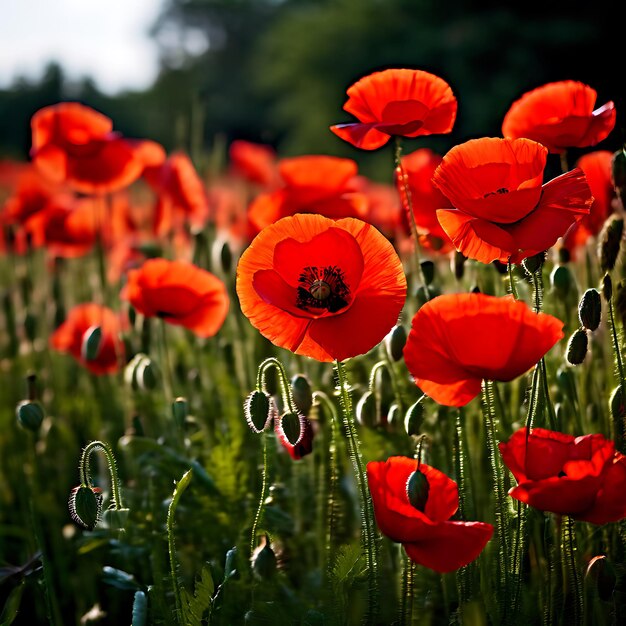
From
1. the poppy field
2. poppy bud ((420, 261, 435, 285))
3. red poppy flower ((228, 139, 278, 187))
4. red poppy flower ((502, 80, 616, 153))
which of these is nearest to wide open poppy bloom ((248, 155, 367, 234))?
the poppy field

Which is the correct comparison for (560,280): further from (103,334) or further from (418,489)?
(103,334)

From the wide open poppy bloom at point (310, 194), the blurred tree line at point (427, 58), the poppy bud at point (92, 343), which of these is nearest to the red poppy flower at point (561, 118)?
the wide open poppy bloom at point (310, 194)

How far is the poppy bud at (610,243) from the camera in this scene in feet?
4.57

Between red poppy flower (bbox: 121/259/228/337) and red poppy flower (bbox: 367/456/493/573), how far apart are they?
2.43 ft

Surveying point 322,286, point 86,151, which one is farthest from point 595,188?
point 86,151

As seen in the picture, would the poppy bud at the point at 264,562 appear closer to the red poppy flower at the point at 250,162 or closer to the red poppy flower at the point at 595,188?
the red poppy flower at the point at 595,188

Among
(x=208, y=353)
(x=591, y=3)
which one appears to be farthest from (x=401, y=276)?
(x=591, y=3)

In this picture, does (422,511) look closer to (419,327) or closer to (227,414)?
(419,327)

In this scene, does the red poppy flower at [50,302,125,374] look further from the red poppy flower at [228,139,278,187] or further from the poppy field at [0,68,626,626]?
the red poppy flower at [228,139,278,187]

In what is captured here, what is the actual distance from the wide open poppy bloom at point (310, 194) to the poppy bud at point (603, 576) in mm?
915

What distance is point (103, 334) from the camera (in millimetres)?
2396

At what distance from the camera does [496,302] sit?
1062mm

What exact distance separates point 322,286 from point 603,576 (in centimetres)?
55

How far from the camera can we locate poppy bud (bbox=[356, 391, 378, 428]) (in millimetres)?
1479
